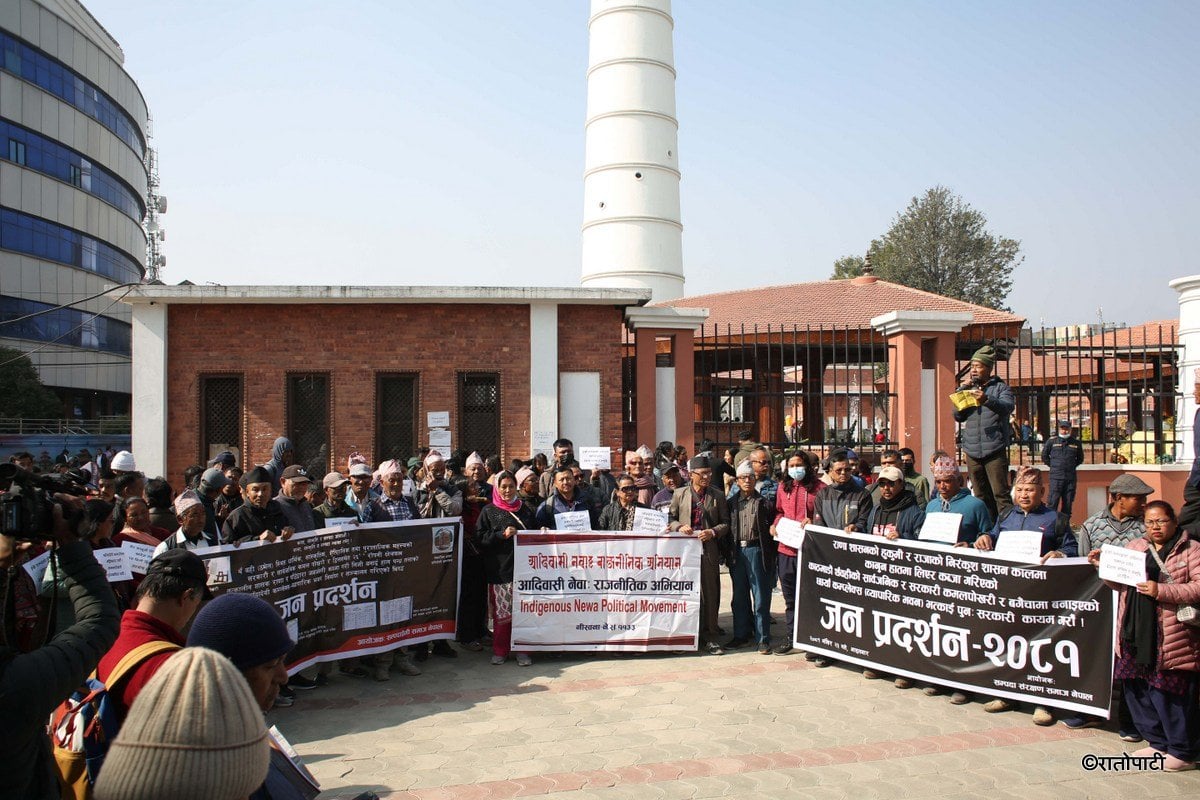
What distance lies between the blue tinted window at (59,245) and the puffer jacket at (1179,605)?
50.2 m

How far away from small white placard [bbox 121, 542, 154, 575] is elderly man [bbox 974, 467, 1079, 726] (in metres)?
6.30

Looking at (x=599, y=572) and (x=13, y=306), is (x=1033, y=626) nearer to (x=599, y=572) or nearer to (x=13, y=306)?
(x=599, y=572)

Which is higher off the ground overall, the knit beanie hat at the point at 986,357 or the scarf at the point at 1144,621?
the knit beanie hat at the point at 986,357

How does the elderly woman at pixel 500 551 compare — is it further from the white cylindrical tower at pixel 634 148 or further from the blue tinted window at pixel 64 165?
the blue tinted window at pixel 64 165

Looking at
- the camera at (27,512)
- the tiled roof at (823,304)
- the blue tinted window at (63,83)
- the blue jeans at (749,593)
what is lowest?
the blue jeans at (749,593)

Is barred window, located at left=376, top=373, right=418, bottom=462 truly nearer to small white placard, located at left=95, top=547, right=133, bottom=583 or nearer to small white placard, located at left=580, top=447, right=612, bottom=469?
small white placard, located at left=580, top=447, right=612, bottom=469

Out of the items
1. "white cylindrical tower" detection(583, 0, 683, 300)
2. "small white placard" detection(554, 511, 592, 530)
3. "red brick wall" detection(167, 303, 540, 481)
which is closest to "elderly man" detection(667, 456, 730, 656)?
"small white placard" detection(554, 511, 592, 530)

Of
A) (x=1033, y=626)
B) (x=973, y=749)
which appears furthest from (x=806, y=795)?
(x=1033, y=626)

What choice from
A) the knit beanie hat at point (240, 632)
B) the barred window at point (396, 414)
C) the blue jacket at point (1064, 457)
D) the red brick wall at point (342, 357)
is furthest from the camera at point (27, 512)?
the blue jacket at point (1064, 457)

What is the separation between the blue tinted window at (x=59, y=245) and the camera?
140 feet

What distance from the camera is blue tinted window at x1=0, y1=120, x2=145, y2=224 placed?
4272 cm

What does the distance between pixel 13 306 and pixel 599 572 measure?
45.8m

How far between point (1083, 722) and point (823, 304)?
1574 centimetres

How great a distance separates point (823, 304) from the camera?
21.0 metres
